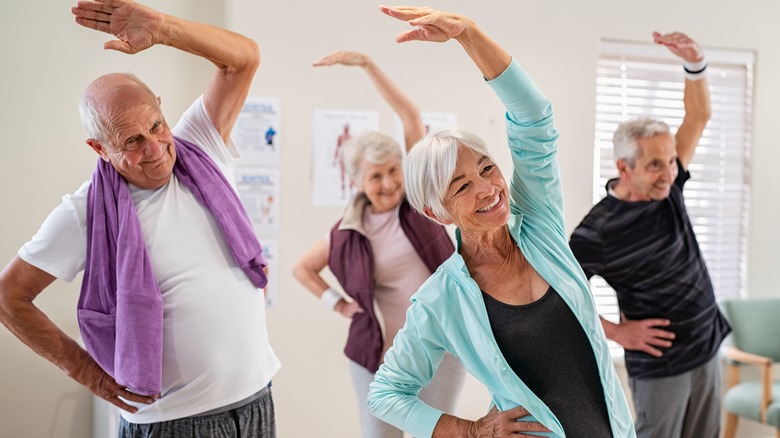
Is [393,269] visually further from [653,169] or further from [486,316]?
[486,316]

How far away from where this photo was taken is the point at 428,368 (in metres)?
1.70

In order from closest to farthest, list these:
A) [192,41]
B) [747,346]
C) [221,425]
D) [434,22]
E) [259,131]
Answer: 1. [434,22]
2. [192,41]
3. [221,425]
4. [259,131]
5. [747,346]

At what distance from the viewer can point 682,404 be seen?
9.09ft

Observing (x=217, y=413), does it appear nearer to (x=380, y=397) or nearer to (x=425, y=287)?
(x=380, y=397)

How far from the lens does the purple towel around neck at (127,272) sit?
6.01 ft

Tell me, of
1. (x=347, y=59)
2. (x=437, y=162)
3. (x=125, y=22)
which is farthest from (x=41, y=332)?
(x=347, y=59)

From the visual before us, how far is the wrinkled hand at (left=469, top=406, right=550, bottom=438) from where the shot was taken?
1.58m

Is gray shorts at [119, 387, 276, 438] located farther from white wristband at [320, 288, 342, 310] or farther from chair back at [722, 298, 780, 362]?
chair back at [722, 298, 780, 362]

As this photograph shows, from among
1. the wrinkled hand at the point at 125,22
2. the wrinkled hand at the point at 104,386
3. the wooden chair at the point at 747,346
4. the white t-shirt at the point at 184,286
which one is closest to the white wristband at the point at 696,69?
the wooden chair at the point at 747,346

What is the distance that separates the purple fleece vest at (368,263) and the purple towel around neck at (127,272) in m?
0.89

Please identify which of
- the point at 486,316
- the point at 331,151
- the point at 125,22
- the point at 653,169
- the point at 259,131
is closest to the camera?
the point at 486,316

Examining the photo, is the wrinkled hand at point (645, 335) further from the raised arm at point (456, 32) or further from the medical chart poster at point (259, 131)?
the medical chart poster at point (259, 131)

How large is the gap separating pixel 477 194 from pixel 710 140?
11.3ft

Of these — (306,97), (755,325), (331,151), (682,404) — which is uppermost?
(306,97)
